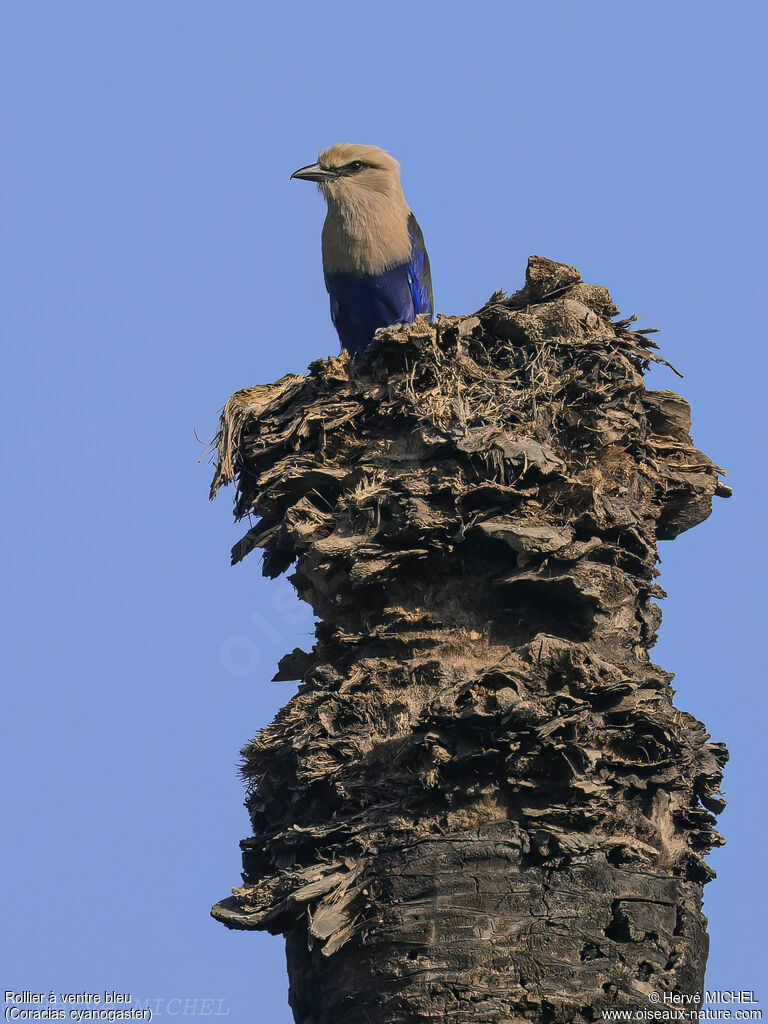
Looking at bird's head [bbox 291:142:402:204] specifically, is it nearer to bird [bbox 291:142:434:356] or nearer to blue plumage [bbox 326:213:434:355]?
bird [bbox 291:142:434:356]

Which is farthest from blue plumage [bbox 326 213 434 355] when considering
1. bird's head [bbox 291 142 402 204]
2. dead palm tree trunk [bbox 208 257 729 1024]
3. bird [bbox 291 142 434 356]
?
dead palm tree trunk [bbox 208 257 729 1024]

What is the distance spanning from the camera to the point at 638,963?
6.09 m

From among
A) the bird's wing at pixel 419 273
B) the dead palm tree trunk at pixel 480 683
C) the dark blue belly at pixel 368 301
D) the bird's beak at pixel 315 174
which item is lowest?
the dead palm tree trunk at pixel 480 683

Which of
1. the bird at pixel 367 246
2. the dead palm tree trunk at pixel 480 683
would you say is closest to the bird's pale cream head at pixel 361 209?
the bird at pixel 367 246

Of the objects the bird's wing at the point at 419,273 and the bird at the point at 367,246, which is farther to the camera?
the bird's wing at the point at 419,273

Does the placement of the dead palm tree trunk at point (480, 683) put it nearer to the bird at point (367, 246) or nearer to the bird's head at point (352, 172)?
the bird at point (367, 246)

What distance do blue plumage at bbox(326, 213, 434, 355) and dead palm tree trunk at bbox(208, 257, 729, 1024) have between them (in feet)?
14.7

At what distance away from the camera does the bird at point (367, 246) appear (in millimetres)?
12547

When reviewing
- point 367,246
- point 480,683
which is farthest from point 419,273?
point 480,683

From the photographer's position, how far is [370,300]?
12531 mm

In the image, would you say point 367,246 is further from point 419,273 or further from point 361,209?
point 419,273

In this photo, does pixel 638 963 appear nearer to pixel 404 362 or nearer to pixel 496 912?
pixel 496 912

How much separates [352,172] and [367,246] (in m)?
0.88

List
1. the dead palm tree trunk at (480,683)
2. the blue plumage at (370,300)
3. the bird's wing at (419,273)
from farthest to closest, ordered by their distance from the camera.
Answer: the bird's wing at (419,273), the blue plumage at (370,300), the dead palm tree trunk at (480,683)
